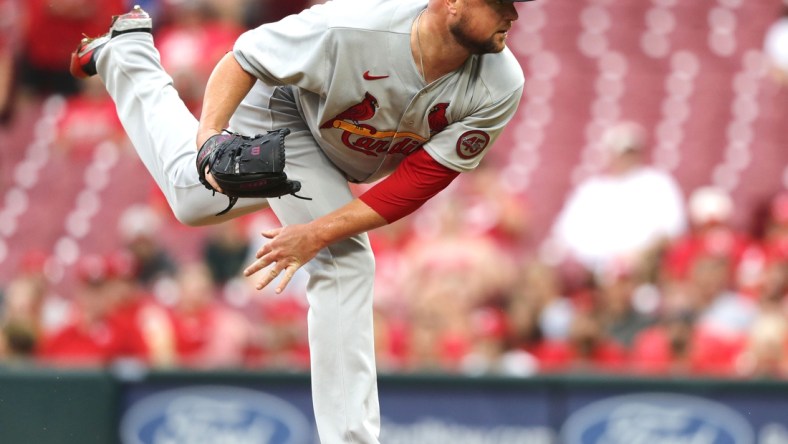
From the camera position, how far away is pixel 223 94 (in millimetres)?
3830

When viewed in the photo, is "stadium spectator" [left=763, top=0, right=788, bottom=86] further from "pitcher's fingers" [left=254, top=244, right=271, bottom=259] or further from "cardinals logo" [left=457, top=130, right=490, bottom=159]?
"pitcher's fingers" [left=254, top=244, right=271, bottom=259]

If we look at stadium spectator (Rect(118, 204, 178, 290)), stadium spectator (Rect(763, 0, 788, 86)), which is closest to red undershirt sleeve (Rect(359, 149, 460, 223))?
stadium spectator (Rect(118, 204, 178, 290))

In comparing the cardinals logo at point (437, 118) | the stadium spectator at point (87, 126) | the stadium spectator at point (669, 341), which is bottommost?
the stadium spectator at point (87, 126)

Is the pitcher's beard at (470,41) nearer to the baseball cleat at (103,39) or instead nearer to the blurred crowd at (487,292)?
the baseball cleat at (103,39)

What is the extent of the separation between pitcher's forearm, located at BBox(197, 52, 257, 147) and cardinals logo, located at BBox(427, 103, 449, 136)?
1.82ft

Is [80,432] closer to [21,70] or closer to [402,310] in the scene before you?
[402,310]

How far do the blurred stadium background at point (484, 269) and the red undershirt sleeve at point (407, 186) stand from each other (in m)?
2.02

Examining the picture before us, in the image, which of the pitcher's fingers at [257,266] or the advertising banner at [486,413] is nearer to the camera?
the pitcher's fingers at [257,266]

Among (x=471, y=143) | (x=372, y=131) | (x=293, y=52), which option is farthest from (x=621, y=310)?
(x=293, y=52)

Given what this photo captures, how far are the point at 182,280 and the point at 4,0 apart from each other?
429 cm

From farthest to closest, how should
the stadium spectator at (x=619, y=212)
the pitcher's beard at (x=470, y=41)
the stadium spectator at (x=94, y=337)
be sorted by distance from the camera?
Result: the stadium spectator at (x=619, y=212), the stadium spectator at (x=94, y=337), the pitcher's beard at (x=470, y=41)

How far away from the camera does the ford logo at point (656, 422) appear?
19.0ft

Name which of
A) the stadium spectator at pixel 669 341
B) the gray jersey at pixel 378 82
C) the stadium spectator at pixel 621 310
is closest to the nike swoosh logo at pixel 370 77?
the gray jersey at pixel 378 82

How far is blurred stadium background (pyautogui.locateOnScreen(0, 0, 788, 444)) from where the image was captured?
5.89m
